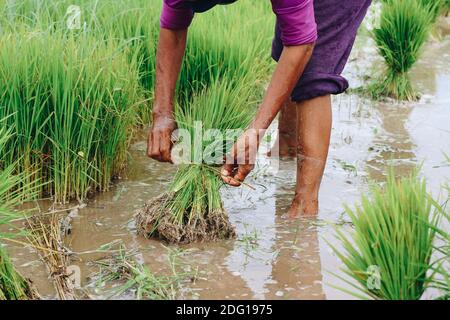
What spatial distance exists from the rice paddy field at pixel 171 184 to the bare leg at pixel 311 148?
79mm

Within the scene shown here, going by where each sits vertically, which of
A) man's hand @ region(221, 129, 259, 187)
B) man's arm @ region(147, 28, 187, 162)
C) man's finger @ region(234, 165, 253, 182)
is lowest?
man's finger @ region(234, 165, 253, 182)

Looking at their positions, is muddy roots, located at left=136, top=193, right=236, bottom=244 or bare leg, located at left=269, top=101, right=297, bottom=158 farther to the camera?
bare leg, located at left=269, top=101, right=297, bottom=158

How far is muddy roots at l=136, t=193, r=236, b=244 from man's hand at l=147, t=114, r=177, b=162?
6.2 inches

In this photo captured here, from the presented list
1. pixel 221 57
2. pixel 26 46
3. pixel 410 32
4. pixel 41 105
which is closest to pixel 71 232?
pixel 41 105

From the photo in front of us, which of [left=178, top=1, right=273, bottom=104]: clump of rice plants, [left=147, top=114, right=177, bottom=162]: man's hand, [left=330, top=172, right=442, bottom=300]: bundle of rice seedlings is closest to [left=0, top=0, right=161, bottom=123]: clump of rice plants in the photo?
[left=178, top=1, right=273, bottom=104]: clump of rice plants

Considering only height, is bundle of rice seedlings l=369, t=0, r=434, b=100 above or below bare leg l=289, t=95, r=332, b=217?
above

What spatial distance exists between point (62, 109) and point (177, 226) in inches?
30.4

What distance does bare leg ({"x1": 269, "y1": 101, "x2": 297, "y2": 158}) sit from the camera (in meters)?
4.39

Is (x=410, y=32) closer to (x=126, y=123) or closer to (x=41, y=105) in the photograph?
(x=126, y=123)

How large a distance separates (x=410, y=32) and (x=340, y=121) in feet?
3.38

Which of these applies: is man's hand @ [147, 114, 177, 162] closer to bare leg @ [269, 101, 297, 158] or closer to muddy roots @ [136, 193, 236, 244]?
muddy roots @ [136, 193, 236, 244]

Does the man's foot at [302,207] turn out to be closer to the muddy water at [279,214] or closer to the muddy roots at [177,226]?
the muddy water at [279,214]

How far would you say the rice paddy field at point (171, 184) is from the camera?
2.61 metres
